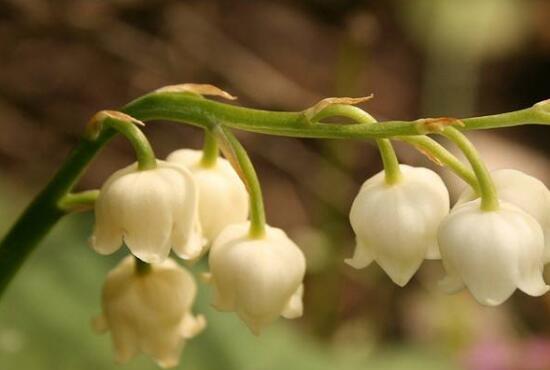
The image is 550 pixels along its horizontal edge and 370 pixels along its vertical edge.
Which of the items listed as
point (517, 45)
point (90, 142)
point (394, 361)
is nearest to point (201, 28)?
point (517, 45)

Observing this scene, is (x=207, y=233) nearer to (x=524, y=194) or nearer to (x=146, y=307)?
(x=146, y=307)

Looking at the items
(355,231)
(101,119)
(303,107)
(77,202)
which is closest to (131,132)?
(101,119)

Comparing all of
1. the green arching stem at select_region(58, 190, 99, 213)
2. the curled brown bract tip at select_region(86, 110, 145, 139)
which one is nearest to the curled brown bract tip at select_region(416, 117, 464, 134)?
the curled brown bract tip at select_region(86, 110, 145, 139)

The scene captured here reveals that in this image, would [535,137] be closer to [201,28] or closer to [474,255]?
[201,28]

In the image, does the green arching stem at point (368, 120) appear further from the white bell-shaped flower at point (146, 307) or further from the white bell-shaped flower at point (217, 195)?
the white bell-shaped flower at point (146, 307)

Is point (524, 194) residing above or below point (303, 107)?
above

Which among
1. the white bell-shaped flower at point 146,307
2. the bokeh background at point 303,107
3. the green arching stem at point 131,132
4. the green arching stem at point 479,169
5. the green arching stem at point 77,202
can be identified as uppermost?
the green arching stem at point 479,169

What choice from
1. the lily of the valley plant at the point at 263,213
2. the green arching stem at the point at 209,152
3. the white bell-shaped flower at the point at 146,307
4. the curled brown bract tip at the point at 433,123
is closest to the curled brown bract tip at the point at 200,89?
the lily of the valley plant at the point at 263,213
